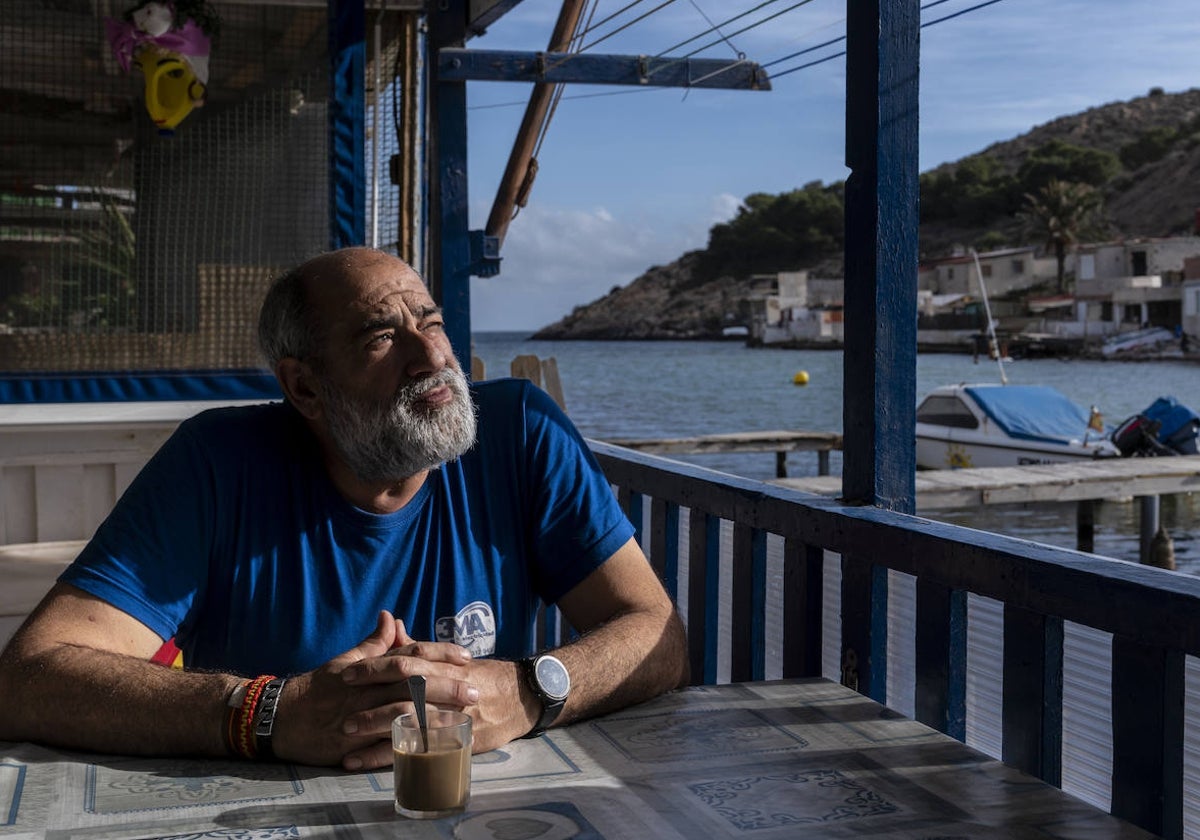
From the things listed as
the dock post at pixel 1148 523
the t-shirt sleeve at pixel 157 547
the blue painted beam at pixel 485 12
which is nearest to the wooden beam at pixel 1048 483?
the dock post at pixel 1148 523

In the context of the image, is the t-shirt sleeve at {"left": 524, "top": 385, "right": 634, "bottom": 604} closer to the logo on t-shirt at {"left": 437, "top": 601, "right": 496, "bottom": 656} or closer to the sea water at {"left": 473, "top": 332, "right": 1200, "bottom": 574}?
the logo on t-shirt at {"left": 437, "top": 601, "right": 496, "bottom": 656}

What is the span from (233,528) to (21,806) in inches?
23.7

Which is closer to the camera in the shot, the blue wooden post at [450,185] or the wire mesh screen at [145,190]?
the wire mesh screen at [145,190]

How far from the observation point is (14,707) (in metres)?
1.47

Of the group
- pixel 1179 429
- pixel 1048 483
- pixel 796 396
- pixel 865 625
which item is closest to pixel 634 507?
pixel 865 625

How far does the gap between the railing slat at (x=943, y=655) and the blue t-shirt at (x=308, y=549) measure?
1.58 feet

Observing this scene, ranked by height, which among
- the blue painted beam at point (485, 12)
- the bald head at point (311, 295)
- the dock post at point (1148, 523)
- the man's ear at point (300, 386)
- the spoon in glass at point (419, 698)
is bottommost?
the dock post at point (1148, 523)

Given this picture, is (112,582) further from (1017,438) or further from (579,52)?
(1017,438)

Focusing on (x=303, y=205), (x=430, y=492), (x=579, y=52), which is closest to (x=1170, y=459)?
(x=579, y=52)

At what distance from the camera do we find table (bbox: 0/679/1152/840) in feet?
3.76

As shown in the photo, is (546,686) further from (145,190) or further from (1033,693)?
(145,190)

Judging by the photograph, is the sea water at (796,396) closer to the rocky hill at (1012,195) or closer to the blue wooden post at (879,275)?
the rocky hill at (1012,195)

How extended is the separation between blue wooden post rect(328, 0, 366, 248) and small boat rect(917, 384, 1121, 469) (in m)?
15.3

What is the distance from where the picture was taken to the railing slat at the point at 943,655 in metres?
1.81
